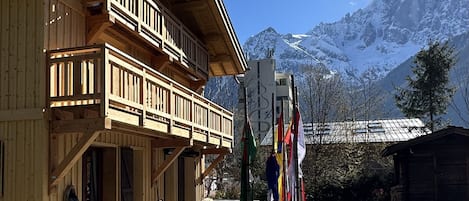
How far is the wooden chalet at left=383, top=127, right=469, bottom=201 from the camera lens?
20172mm

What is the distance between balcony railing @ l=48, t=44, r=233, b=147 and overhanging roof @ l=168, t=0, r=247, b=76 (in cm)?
438

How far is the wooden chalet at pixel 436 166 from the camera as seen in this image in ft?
66.2

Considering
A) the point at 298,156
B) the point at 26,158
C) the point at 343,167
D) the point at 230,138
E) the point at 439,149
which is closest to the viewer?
the point at 26,158

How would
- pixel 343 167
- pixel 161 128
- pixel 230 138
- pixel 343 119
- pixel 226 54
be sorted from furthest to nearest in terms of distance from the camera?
pixel 343 119 → pixel 343 167 → pixel 226 54 → pixel 230 138 → pixel 161 128

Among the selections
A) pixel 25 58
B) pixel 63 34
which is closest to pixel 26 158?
pixel 25 58

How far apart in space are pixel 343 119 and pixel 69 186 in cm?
2711

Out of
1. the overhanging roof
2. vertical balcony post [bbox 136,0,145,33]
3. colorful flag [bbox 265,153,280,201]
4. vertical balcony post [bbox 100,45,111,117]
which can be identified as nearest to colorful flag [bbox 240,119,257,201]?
colorful flag [bbox 265,153,280,201]

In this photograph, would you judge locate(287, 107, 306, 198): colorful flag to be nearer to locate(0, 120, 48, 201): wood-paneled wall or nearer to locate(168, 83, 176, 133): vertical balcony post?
locate(168, 83, 176, 133): vertical balcony post

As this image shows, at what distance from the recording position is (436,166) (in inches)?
807

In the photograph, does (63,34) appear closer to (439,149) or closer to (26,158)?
(26,158)

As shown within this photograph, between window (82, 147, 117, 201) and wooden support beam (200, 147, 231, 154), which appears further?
wooden support beam (200, 147, 231, 154)

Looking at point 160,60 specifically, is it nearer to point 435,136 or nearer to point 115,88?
point 115,88

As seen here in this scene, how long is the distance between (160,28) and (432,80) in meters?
25.4

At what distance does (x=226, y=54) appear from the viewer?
18625 mm
